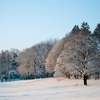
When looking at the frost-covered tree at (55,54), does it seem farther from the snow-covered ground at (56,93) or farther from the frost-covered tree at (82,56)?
the frost-covered tree at (82,56)

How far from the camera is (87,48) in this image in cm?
3338

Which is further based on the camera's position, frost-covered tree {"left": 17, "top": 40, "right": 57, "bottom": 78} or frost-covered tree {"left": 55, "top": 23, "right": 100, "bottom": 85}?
frost-covered tree {"left": 17, "top": 40, "right": 57, "bottom": 78}

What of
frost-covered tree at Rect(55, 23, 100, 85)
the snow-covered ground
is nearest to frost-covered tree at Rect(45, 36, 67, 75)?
the snow-covered ground

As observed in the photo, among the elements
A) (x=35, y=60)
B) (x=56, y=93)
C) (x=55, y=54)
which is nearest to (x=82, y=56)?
(x=56, y=93)

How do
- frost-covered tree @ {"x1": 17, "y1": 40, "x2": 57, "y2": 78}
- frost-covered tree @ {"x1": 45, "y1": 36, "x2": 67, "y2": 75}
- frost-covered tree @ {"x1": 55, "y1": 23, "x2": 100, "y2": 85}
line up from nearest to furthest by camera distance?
1. frost-covered tree @ {"x1": 55, "y1": 23, "x2": 100, "y2": 85}
2. frost-covered tree @ {"x1": 45, "y1": 36, "x2": 67, "y2": 75}
3. frost-covered tree @ {"x1": 17, "y1": 40, "x2": 57, "y2": 78}

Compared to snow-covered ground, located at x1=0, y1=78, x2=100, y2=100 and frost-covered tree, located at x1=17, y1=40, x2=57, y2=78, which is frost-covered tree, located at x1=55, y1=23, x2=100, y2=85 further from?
frost-covered tree, located at x1=17, y1=40, x2=57, y2=78

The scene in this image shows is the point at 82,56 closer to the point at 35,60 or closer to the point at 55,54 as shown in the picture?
the point at 55,54

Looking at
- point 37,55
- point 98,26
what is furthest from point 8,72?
point 98,26

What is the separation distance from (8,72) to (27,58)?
43.6ft

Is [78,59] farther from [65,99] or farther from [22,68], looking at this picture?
[22,68]

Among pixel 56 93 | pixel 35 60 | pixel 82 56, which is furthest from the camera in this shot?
pixel 35 60

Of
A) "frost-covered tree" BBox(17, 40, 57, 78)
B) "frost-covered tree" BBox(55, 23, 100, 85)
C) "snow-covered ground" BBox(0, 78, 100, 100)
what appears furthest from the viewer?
"frost-covered tree" BBox(17, 40, 57, 78)

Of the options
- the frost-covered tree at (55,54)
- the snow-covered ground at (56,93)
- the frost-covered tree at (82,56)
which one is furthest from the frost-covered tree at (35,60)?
the frost-covered tree at (82,56)

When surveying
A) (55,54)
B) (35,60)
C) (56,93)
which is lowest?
(56,93)
